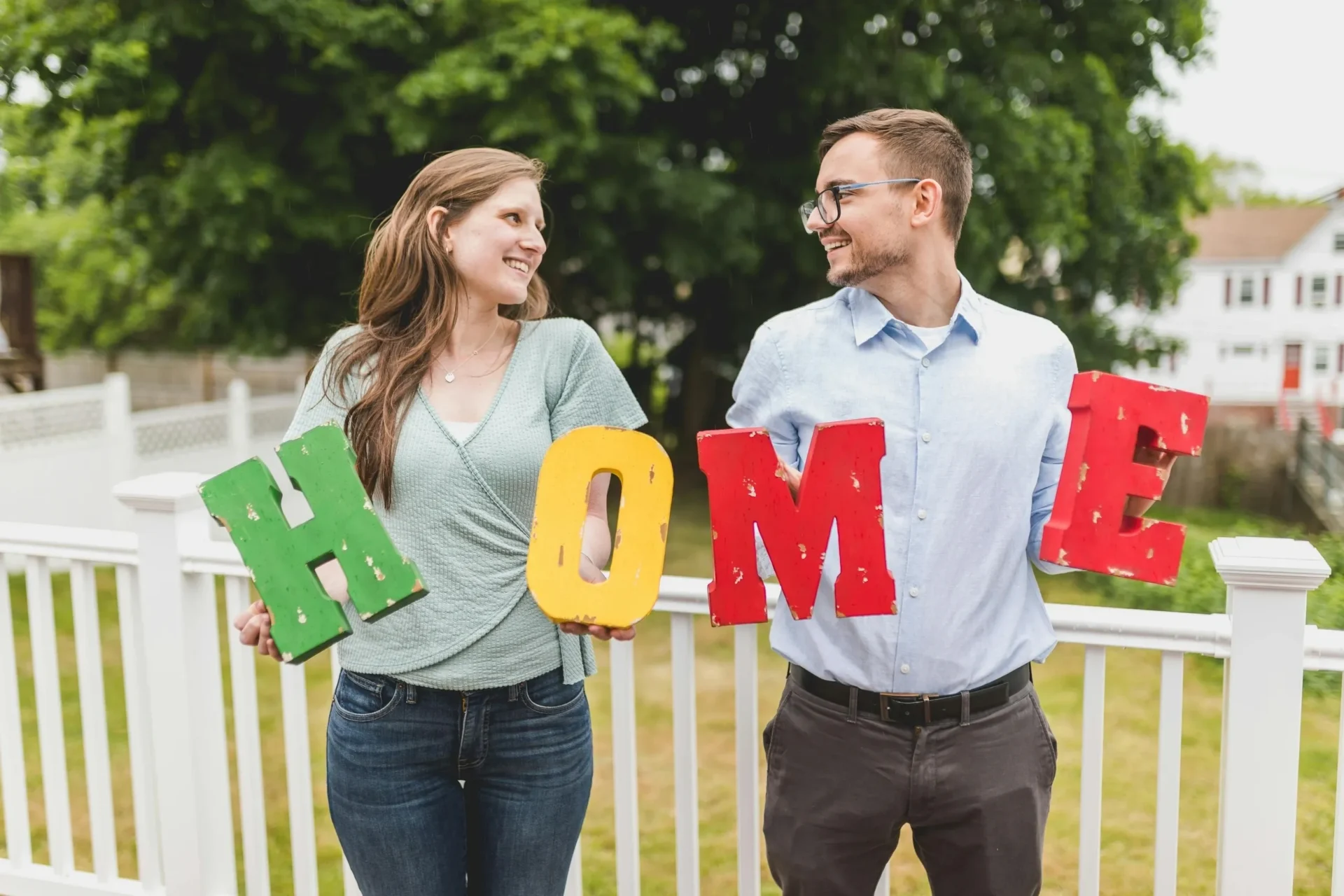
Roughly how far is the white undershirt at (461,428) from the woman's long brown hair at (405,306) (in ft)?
0.24

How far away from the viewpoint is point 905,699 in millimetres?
1646

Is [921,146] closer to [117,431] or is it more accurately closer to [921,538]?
[921,538]

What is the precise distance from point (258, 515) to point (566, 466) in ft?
1.56

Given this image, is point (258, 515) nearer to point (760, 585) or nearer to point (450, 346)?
point (450, 346)

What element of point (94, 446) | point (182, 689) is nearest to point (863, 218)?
point (182, 689)

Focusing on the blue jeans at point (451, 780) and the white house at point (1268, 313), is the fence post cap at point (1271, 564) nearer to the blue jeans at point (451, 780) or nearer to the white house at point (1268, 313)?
the blue jeans at point (451, 780)

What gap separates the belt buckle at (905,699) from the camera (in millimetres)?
1643

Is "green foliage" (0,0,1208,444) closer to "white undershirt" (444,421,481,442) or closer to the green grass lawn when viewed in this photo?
the green grass lawn

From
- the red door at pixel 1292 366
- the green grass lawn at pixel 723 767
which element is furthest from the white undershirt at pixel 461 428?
the red door at pixel 1292 366

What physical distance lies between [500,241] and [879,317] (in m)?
0.57

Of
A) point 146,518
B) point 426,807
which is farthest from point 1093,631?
point 146,518

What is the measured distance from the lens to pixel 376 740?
1.64 metres

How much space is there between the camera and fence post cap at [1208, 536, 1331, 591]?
178 centimetres

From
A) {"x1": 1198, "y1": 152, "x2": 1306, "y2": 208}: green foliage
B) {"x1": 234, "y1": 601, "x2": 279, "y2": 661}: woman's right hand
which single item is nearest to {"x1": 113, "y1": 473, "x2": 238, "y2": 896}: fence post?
{"x1": 234, "y1": 601, "x2": 279, "y2": 661}: woman's right hand
